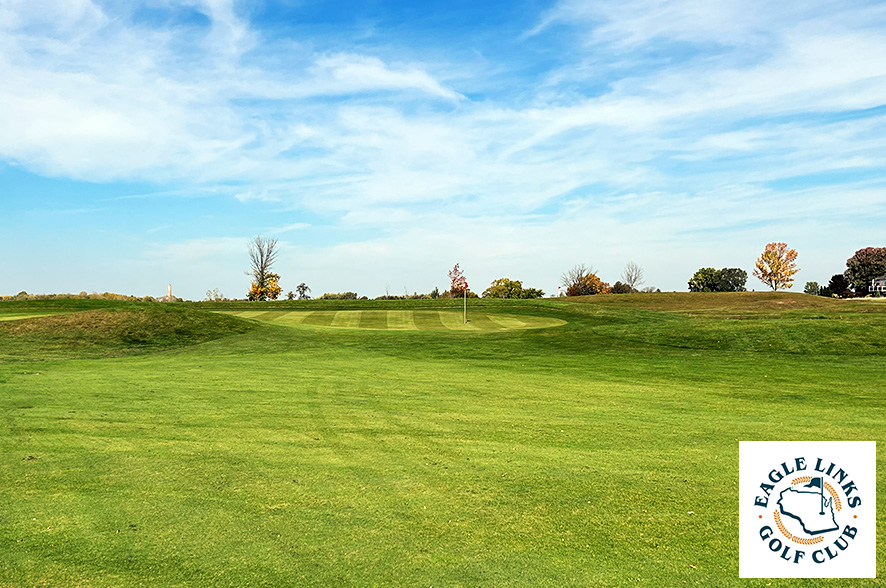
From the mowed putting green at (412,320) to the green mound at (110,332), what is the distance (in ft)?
19.7

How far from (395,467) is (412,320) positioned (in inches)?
1069

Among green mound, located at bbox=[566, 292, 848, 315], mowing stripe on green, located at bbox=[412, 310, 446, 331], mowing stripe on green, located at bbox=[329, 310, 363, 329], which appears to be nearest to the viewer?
mowing stripe on green, located at bbox=[412, 310, 446, 331]

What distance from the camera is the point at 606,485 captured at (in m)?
5.41

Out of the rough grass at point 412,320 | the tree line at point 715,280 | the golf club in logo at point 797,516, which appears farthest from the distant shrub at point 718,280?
the golf club in logo at point 797,516

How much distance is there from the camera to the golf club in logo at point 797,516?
Result: 3807mm

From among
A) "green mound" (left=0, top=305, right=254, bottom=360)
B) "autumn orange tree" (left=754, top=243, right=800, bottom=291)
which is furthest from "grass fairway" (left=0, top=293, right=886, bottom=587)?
"autumn orange tree" (left=754, top=243, right=800, bottom=291)

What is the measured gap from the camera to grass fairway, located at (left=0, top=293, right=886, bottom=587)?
391cm

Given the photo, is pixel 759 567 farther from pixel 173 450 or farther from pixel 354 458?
pixel 173 450

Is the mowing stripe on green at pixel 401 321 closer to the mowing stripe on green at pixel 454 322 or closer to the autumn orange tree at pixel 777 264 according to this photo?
the mowing stripe on green at pixel 454 322

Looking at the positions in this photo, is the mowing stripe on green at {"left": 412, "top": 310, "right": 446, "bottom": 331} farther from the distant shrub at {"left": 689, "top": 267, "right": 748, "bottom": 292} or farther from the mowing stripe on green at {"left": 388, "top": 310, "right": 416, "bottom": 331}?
the distant shrub at {"left": 689, "top": 267, "right": 748, "bottom": 292}

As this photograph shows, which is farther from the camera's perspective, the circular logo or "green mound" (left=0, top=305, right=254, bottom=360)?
"green mound" (left=0, top=305, right=254, bottom=360)

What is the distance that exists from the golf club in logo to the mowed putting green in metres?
24.7

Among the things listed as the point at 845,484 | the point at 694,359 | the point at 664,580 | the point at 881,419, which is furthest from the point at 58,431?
the point at 694,359

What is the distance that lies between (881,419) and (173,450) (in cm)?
1020
